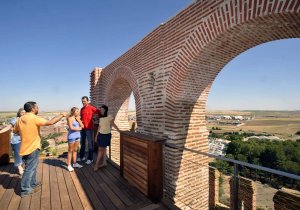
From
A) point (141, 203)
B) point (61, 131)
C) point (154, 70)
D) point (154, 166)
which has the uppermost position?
point (154, 70)

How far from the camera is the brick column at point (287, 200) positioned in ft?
12.5

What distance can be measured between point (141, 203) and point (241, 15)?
12.2 ft

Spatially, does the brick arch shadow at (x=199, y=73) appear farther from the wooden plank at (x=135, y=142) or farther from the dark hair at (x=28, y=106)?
the dark hair at (x=28, y=106)

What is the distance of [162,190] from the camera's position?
4.03 metres

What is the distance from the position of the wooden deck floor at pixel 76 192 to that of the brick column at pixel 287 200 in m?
2.46

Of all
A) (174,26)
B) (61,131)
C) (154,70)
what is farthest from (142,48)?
(61,131)

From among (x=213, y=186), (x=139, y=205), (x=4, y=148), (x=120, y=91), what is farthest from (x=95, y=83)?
(x=213, y=186)

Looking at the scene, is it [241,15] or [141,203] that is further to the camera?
[141,203]

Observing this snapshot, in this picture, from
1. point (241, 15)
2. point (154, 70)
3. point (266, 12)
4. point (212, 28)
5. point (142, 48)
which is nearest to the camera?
point (266, 12)

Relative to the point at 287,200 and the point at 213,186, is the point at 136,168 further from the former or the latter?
the point at 213,186

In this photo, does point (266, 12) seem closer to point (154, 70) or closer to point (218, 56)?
point (218, 56)

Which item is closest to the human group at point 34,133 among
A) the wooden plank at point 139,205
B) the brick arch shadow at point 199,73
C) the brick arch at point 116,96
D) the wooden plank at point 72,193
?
the wooden plank at point 72,193

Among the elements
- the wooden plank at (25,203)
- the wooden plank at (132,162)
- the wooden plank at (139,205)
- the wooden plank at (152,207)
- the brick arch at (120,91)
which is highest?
the brick arch at (120,91)

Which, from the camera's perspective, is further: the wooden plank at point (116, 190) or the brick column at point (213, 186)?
the brick column at point (213, 186)
